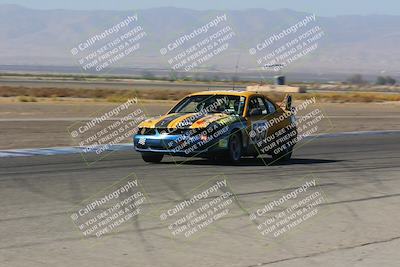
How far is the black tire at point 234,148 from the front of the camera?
14.6m

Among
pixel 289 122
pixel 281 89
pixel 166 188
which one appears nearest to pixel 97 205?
pixel 166 188

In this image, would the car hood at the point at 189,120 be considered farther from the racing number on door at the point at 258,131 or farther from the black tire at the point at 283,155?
the black tire at the point at 283,155

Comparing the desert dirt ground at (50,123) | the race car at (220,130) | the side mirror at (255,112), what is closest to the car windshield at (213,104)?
the race car at (220,130)

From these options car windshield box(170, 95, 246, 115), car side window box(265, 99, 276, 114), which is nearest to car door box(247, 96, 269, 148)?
car side window box(265, 99, 276, 114)

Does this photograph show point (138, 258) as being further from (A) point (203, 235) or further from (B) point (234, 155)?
(B) point (234, 155)

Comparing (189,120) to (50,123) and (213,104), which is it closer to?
(213,104)

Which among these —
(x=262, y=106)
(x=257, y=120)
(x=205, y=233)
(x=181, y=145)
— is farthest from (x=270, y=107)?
(x=205, y=233)

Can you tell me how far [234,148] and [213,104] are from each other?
3.38ft

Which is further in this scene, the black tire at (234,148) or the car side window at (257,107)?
the car side window at (257,107)

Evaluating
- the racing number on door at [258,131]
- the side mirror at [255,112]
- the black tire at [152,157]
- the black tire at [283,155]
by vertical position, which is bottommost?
the black tire at [283,155]

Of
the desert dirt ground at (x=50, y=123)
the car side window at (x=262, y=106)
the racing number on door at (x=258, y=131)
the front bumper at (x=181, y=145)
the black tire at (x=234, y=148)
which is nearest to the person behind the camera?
the front bumper at (x=181, y=145)

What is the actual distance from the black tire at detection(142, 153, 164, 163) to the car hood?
551 millimetres

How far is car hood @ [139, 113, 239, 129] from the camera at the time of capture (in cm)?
1425

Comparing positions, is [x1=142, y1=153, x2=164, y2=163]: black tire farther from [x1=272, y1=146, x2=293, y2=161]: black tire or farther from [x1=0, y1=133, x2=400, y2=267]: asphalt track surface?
[x1=272, y1=146, x2=293, y2=161]: black tire
